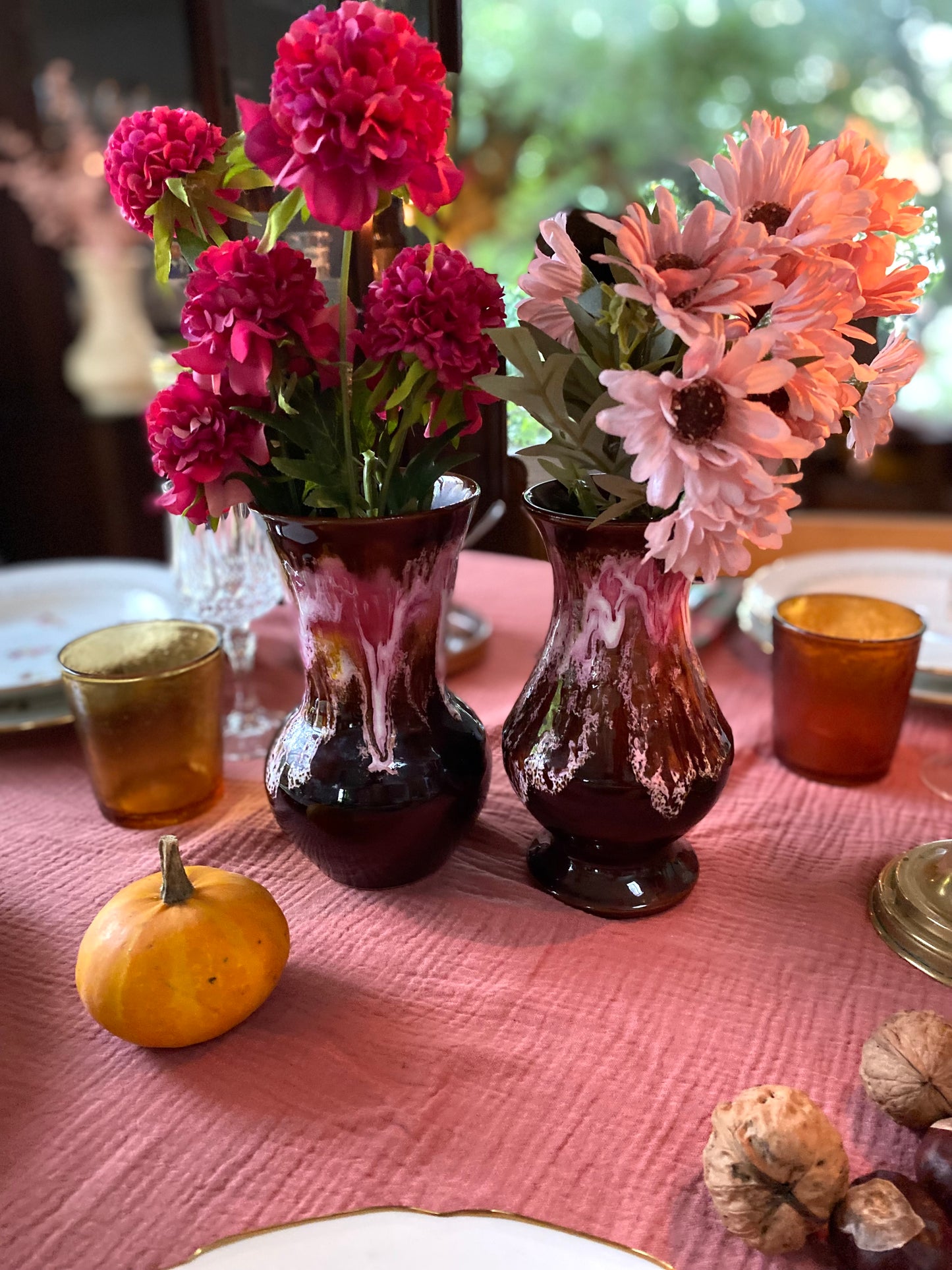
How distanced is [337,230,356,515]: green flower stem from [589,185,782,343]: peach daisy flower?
123mm

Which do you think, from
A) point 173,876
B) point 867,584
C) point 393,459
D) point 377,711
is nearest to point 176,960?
point 173,876

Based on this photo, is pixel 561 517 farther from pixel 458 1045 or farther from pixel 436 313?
pixel 458 1045

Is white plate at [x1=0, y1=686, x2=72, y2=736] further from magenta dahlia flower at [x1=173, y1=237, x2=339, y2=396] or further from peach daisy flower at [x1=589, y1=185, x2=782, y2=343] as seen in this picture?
peach daisy flower at [x1=589, y1=185, x2=782, y2=343]

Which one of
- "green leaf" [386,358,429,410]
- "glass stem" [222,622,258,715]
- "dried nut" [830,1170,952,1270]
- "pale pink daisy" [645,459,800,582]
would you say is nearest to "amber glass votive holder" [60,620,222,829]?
"glass stem" [222,622,258,715]

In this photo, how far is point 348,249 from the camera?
45 cm

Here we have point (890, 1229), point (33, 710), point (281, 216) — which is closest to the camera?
point (890, 1229)

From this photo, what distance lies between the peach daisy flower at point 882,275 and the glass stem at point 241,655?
55 centimetres

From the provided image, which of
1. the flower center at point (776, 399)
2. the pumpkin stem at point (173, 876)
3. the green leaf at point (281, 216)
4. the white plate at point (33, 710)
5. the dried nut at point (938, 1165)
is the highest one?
the green leaf at point (281, 216)

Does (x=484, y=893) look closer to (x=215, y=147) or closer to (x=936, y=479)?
(x=215, y=147)

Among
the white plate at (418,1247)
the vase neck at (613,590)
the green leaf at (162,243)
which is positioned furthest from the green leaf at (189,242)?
the white plate at (418,1247)

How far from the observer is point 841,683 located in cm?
65

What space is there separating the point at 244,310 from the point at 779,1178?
416 mm

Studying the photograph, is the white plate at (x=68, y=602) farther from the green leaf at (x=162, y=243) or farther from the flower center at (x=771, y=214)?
the flower center at (x=771, y=214)

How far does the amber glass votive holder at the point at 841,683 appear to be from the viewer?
641 millimetres
